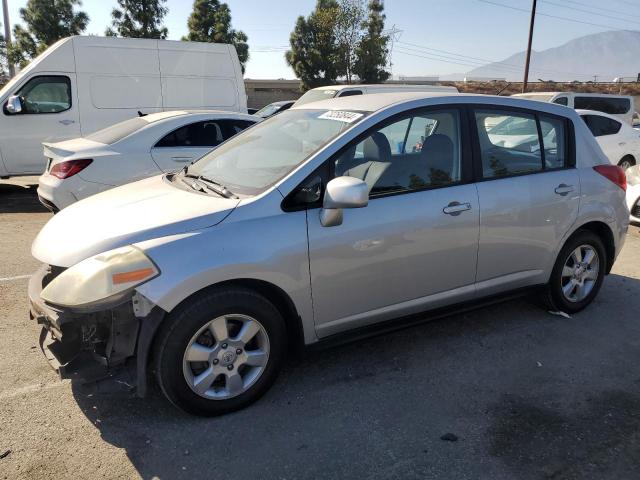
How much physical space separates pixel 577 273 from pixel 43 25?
3247cm

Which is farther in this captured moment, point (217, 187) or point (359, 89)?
point (359, 89)

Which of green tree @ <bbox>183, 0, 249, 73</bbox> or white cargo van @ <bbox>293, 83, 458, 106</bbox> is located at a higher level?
green tree @ <bbox>183, 0, 249, 73</bbox>

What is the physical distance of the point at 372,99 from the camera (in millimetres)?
3586

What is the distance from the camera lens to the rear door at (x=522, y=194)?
360 cm

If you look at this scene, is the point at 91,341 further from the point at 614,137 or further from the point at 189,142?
the point at 614,137

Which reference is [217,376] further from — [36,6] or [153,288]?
[36,6]

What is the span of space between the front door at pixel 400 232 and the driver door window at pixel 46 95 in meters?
7.84

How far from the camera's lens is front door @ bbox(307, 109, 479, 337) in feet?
9.88

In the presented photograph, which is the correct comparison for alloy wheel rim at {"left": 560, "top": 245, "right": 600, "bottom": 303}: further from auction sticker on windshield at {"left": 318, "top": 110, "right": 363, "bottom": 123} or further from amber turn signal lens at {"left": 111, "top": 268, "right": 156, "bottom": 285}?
amber turn signal lens at {"left": 111, "top": 268, "right": 156, "bottom": 285}

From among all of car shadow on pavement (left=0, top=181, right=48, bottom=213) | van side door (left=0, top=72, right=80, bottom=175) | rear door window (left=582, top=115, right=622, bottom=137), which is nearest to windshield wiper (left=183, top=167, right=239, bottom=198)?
car shadow on pavement (left=0, top=181, right=48, bottom=213)

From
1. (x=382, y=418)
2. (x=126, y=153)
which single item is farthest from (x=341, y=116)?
(x=126, y=153)

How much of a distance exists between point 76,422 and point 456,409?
2.14 m

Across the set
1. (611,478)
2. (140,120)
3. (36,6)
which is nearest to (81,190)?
(140,120)

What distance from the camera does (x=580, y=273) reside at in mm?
4281
